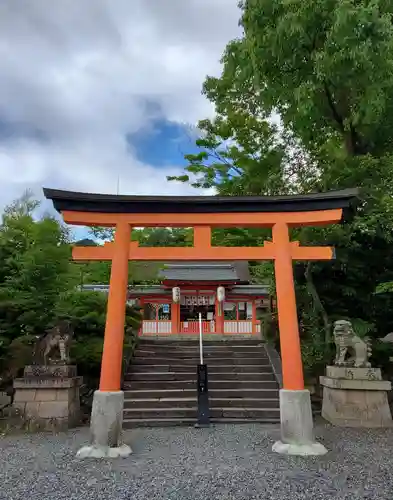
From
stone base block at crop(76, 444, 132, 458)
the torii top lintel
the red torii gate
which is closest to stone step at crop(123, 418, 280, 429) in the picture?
stone base block at crop(76, 444, 132, 458)

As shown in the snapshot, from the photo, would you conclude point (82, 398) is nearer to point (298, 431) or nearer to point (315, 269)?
point (298, 431)

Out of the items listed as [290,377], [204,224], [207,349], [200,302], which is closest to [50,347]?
[204,224]

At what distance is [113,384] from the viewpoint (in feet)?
20.5

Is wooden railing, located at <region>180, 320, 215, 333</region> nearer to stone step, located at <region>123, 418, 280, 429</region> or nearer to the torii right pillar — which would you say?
stone step, located at <region>123, 418, 280, 429</region>

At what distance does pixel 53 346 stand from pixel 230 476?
4853mm

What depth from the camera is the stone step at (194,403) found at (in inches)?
360

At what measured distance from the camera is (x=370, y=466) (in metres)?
5.40

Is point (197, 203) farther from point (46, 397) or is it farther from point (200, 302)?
point (200, 302)

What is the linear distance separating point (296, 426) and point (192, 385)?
4.43 meters

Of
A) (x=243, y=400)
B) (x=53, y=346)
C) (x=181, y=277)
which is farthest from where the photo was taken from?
(x=181, y=277)

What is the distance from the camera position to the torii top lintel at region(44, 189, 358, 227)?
22.2 feet

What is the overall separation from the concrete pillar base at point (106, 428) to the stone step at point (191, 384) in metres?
3.88

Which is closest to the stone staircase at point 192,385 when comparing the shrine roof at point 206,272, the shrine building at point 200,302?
the shrine roof at point 206,272

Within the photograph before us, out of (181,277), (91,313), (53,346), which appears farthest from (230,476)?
(181,277)
